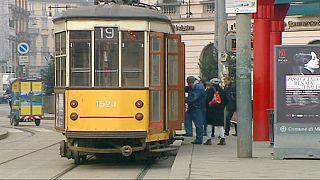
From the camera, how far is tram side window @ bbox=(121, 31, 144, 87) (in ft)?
50.0

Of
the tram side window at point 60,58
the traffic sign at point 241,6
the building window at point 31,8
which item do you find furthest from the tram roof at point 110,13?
the building window at point 31,8

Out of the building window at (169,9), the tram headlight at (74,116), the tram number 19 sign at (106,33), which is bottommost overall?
the tram headlight at (74,116)

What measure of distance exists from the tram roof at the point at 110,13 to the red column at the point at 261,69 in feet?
19.0

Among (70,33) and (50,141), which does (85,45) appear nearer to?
(70,33)

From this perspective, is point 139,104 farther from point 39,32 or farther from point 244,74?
point 39,32

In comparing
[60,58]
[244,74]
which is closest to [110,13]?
[60,58]

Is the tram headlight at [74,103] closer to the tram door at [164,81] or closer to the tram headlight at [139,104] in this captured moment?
the tram headlight at [139,104]

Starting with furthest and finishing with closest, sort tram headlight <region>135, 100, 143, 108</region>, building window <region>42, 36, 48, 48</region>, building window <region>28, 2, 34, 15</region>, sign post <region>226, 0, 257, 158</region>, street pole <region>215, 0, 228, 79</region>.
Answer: building window <region>28, 2, 34, 15</region>, building window <region>42, 36, 48, 48</region>, street pole <region>215, 0, 228, 79</region>, sign post <region>226, 0, 257, 158</region>, tram headlight <region>135, 100, 143, 108</region>

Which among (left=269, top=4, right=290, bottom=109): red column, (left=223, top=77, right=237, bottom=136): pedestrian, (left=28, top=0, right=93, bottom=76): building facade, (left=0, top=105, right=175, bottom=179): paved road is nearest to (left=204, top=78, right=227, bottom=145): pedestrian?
(left=223, top=77, right=237, bottom=136): pedestrian

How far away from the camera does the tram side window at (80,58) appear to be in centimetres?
1526

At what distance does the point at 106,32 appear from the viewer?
601 inches

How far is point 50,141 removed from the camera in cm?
2500

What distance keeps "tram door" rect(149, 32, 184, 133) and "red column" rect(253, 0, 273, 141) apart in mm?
4523

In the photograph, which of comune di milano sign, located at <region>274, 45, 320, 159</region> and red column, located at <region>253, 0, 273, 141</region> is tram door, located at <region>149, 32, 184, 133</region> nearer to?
comune di milano sign, located at <region>274, 45, 320, 159</region>
